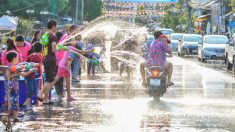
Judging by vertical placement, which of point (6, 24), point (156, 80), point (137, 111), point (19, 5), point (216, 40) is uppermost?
point (19, 5)

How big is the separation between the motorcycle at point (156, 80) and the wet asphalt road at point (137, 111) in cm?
32

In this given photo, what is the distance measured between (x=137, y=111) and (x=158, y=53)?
9.00 ft

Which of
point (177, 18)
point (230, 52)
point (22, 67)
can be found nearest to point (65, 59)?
point (22, 67)

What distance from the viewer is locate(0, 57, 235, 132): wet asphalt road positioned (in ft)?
42.8

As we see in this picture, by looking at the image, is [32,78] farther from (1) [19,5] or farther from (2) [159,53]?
(1) [19,5]

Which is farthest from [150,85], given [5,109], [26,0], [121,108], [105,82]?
[26,0]

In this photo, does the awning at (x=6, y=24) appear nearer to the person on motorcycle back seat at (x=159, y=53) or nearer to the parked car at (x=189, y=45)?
the parked car at (x=189, y=45)

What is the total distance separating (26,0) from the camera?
74.3 metres

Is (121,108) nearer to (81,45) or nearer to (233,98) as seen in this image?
(233,98)

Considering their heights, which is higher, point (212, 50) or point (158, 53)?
point (158, 53)

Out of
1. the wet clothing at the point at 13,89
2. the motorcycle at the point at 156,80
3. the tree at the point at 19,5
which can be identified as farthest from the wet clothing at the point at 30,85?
the tree at the point at 19,5

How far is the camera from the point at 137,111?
610 inches

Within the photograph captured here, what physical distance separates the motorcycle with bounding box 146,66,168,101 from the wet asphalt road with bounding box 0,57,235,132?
0.32 m

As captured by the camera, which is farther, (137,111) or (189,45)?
(189,45)
